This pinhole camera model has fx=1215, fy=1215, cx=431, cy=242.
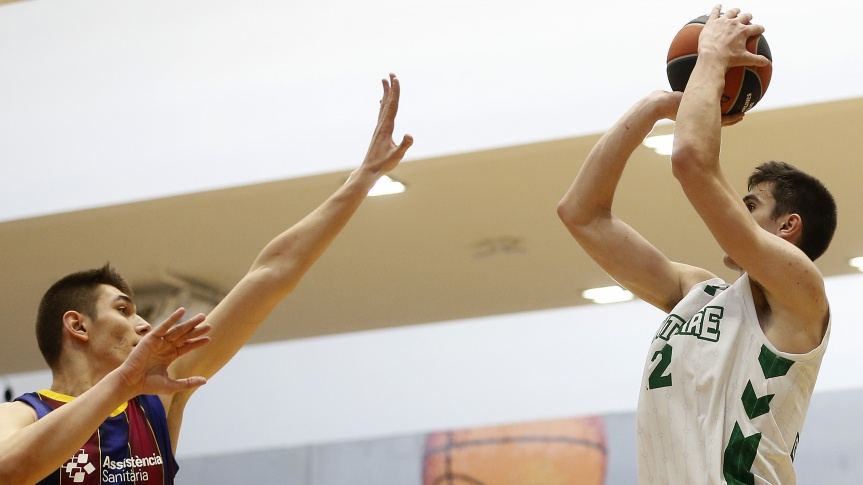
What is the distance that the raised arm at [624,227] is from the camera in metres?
2.69

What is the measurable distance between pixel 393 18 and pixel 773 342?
127 inches

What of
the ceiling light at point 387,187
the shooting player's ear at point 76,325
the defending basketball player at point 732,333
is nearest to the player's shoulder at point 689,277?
the defending basketball player at point 732,333

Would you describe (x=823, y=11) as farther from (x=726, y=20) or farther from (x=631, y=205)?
(x=726, y=20)

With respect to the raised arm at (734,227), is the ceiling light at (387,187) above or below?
above

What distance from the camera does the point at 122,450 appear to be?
2.68 metres

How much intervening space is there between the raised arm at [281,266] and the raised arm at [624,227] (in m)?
0.54

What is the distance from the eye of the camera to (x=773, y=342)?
235 centimetres

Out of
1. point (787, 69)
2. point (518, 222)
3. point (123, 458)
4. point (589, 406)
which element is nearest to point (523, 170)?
point (518, 222)

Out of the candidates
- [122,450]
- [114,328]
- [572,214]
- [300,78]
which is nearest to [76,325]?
[114,328]

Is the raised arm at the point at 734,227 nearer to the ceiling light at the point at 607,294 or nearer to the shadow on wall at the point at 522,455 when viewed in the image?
the shadow on wall at the point at 522,455

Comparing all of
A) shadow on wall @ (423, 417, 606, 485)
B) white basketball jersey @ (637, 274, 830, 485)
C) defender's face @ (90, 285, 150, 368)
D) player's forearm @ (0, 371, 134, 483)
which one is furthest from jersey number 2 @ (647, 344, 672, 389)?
shadow on wall @ (423, 417, 606, 485)

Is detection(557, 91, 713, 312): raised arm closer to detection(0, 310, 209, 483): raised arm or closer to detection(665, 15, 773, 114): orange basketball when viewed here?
detection(665, 15, 773, 114): orange basketball

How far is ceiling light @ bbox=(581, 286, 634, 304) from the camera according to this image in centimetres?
712

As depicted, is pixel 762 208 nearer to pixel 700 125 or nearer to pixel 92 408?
pixel 700 125
